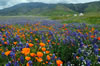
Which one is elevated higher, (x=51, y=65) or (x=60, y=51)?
(x=51, y=65)

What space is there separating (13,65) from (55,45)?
227 centimetres

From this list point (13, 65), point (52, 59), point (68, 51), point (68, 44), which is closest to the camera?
point (13, 65)

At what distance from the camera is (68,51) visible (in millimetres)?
4238

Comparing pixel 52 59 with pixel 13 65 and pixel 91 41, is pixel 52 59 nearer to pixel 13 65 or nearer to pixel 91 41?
pixel 13 65

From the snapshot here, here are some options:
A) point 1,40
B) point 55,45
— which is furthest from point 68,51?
point 1,40

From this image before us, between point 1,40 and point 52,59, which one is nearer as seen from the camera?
point 52,59

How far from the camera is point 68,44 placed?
4574 mm

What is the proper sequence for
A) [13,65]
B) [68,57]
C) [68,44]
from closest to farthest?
[13,65] → [68,57] → [68,44]

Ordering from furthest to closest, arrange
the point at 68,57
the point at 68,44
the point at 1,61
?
the point at 68,44 < the point at 68,57 < the point at 1,61

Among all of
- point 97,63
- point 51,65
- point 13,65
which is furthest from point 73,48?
point 13,65

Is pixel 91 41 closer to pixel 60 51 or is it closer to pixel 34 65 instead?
pixel 60 51

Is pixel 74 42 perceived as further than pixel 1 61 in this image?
Yes

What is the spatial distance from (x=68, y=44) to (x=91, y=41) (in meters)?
0.93

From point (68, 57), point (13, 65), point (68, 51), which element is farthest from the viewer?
point (68, 51)
